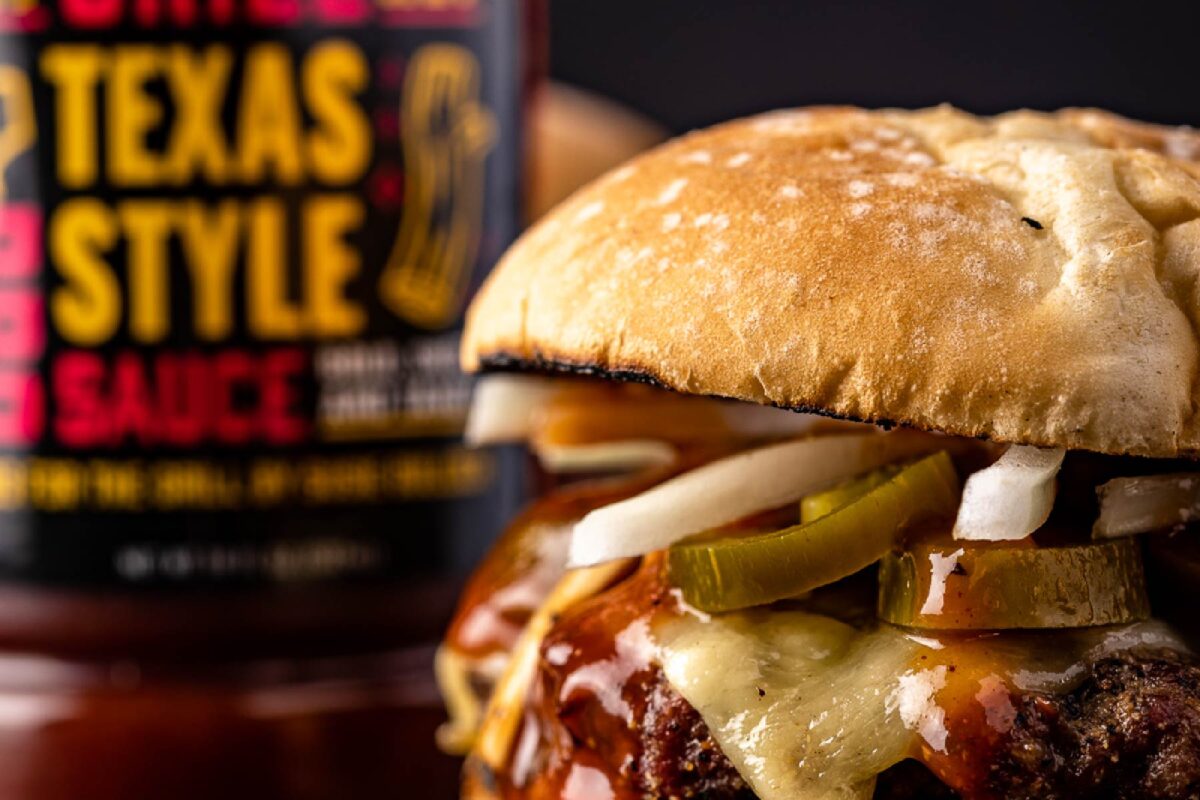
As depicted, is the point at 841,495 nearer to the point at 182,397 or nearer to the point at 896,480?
the point at 896,480

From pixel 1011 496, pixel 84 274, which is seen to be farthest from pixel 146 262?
pixel 1011 496

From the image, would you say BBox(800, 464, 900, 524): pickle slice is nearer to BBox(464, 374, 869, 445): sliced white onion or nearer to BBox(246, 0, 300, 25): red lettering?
BBox(464, 374, 869, 445): sliced white onion

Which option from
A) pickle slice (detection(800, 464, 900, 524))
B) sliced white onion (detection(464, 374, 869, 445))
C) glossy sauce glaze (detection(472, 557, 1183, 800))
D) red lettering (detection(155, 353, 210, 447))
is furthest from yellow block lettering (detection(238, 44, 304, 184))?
pickle slice (detection(800, 464, 900, 524))

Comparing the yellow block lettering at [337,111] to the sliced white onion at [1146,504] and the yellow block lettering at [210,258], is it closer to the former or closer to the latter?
the yellow block lettering at [210,258]

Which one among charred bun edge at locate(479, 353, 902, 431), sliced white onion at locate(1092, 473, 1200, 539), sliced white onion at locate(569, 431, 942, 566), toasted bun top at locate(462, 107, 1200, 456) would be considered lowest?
sliced white onion at locate(569, 431, 942, 566)

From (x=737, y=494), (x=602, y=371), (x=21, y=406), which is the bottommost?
(x=21, y=406)

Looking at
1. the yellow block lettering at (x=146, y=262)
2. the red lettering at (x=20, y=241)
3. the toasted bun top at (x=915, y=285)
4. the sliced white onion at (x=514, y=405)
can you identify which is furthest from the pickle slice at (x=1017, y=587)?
the red lettering at (x=20, y=241)
